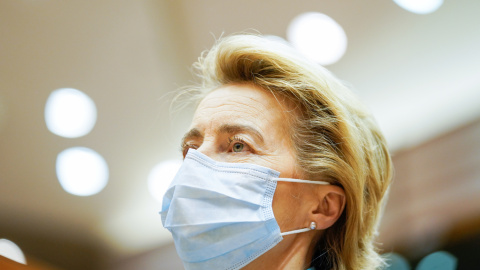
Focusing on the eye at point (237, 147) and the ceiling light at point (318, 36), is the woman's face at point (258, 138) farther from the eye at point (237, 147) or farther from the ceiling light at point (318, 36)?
the ceiling light at point (318, 36)

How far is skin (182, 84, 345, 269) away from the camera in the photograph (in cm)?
142

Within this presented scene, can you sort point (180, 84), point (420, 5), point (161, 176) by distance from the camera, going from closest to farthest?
point (420, 5) → point (180, 84) → point (161, 176)

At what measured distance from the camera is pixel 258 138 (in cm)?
145

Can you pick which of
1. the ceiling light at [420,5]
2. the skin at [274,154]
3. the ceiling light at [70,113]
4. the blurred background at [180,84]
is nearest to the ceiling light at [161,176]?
the blurred background at [180,84]

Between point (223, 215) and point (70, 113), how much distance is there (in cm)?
242

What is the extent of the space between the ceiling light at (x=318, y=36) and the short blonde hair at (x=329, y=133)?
1.33m

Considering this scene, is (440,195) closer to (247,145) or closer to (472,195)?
(472,195)

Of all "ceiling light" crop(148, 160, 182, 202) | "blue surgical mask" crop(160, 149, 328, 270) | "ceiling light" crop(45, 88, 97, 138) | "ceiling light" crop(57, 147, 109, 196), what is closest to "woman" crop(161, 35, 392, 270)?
"blue surgical mask" crop(160, 149, 328, 270)

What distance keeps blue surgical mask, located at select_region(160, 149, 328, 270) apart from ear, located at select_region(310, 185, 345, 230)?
13 centimetres

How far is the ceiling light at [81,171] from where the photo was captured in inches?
142

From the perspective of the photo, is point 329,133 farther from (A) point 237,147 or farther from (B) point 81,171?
(B) point 81,171

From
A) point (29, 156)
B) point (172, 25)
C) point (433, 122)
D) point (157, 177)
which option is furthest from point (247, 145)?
point (157, 177)

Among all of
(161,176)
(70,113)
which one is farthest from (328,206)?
(161,176)

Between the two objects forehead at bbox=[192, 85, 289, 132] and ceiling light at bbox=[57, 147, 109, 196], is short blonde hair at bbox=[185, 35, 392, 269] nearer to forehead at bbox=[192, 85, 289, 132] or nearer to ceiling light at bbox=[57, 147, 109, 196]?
forehead at bbox=[192, 85, 289, 132]
